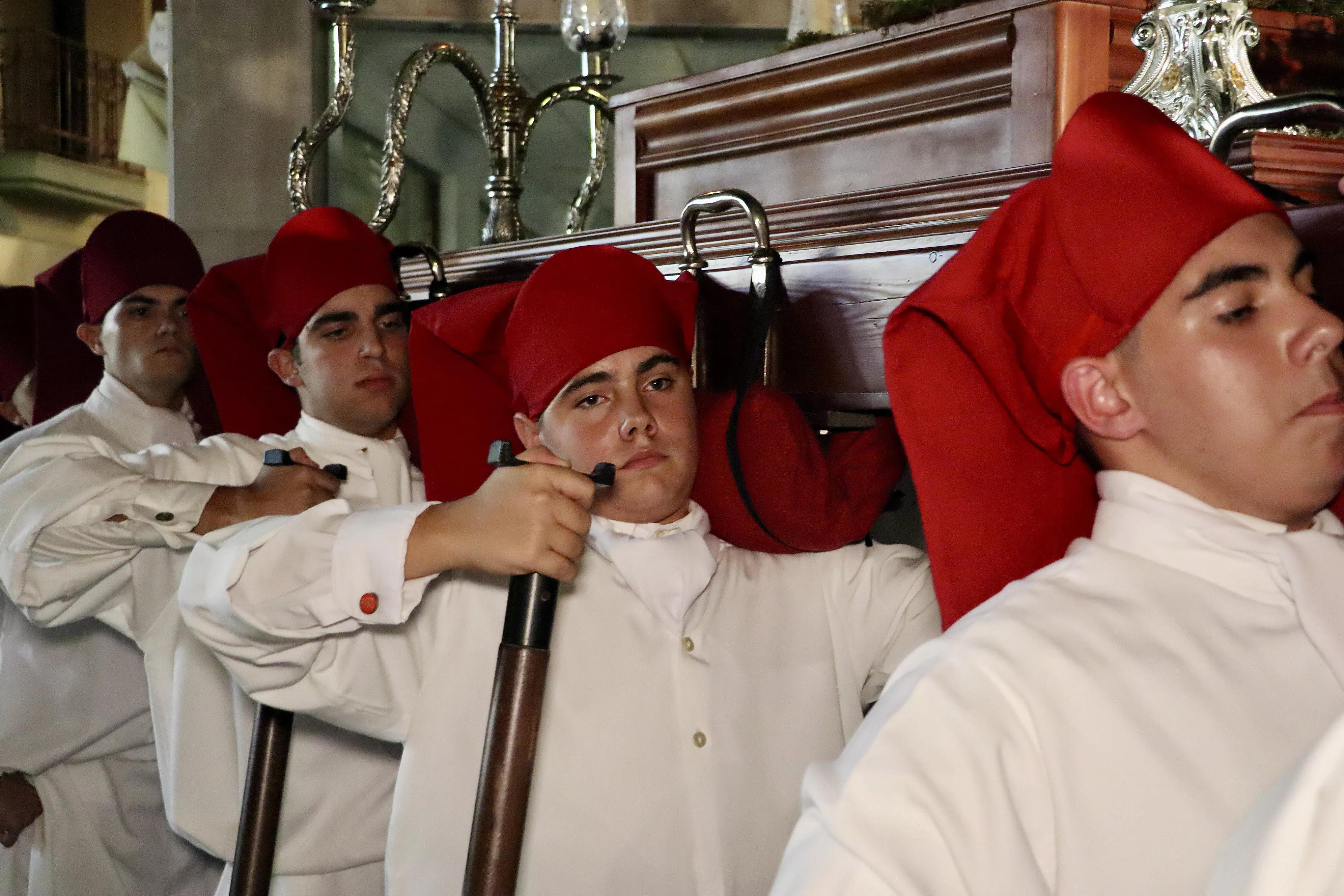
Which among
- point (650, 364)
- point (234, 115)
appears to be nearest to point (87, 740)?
point (650, 364)

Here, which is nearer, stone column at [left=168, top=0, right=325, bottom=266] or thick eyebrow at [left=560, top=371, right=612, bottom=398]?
thick eyebrow at [left=560, top=371, right=612, bottom=398]

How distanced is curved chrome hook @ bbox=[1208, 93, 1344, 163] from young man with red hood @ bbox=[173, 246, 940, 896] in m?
0.82

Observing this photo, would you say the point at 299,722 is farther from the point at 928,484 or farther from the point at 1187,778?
the point at 1187,778

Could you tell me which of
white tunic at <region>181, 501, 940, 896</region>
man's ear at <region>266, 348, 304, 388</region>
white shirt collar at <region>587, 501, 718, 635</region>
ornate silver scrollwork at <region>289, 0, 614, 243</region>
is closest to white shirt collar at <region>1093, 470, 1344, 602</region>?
white tunic at <region>181, 501, 940, 896</region>

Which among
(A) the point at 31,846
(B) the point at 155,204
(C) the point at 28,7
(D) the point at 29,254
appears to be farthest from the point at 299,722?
(C) the point at 28,7

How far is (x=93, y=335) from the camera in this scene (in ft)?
11.4

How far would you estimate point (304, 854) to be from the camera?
262 centimetres

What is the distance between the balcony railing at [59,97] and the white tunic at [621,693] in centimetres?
1165

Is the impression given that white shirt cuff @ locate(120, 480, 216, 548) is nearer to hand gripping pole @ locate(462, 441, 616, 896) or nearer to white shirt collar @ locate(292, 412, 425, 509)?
white shirt collar @ locate(292, 412, 425, 509)

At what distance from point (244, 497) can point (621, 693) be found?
810 millimetres

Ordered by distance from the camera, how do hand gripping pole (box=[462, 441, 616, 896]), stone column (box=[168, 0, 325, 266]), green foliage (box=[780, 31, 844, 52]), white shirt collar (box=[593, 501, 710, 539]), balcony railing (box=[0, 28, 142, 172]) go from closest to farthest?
hand gripping pole (box=[462, 441, 616, 896])
white shirt collar (box=[593, 501, 710, 539])
green foliage (box=[780, 31, 844, 52])
stone column (box=[168, 0, 325, 266])
balcony railing (box=[0, 28, 142, 172])

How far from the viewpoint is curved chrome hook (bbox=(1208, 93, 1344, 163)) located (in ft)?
4.54

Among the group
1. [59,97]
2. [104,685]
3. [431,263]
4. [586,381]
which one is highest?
[59,97]

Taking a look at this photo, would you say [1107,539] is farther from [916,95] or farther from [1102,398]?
[916,95]
